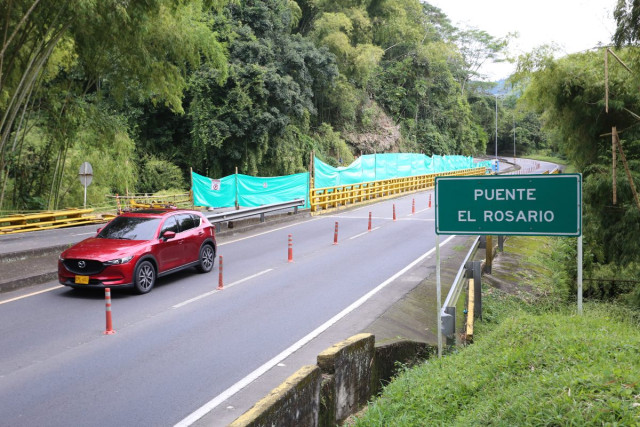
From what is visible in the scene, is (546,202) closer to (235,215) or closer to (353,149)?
(235,215)

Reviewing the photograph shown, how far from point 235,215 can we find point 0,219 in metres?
9.25

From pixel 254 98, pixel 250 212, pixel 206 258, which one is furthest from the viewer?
pixel 254 98

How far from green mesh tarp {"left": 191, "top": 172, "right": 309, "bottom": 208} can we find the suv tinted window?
13915 millimetres

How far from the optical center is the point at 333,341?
28.3ft

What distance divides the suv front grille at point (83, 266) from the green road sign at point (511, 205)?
272 inches

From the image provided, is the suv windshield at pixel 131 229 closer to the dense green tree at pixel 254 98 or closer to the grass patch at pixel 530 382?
the grass patch at pixel 530 382

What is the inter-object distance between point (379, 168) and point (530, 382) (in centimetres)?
3349

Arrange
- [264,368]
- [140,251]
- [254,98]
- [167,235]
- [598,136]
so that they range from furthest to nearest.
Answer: [254,98], [598,136], [167,235], [140,251], [264,368]

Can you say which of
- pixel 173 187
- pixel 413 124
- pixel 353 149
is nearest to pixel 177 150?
pixel 173 187

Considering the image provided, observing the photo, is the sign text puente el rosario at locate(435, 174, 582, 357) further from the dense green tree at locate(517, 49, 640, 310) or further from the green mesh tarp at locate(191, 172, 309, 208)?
the green mesh tarp at locate(191, 172, 309, 208)

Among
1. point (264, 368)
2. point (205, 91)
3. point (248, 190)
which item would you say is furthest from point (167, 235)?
point (205, 91)

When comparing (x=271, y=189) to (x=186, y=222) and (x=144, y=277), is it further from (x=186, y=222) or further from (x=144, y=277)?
(x=144, y=277)

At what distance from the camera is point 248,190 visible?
29594 millimetres

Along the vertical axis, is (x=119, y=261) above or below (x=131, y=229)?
below
